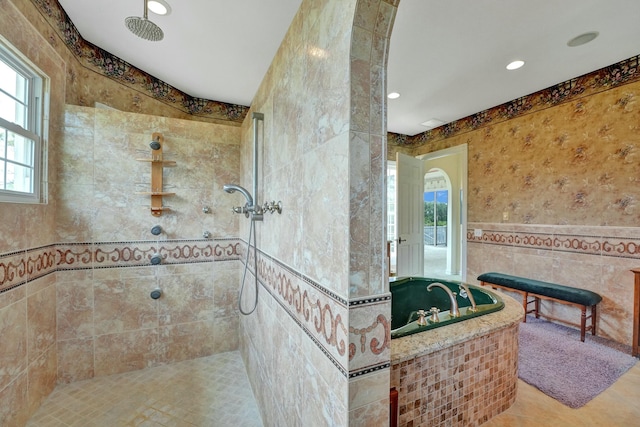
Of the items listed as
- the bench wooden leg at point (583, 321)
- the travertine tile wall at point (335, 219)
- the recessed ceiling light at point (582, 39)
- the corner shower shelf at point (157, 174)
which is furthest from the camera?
the bench wooden leg at point (583, 321)

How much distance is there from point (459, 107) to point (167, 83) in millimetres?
3315

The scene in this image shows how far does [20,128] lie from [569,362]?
13.4 ft

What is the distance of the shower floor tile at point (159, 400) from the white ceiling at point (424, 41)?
2540mm

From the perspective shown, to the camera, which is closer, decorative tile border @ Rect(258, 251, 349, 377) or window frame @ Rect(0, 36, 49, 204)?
decorative tile border @ Rect(258, 251, 349, 377)

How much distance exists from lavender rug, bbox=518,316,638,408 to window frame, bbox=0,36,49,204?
3.46m

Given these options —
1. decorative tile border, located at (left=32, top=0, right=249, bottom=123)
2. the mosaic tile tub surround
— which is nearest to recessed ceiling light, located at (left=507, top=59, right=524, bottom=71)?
the mosaic tile tub surround

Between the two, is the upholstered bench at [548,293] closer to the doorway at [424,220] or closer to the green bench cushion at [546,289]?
the green bench cushion at [546,289]

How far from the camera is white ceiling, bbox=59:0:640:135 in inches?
66.1

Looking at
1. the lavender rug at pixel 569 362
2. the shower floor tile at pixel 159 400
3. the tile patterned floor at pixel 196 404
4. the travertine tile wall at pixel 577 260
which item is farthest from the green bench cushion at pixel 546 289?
the shower floor tile at pixel 159 400

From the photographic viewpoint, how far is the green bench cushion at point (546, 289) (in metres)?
2.43

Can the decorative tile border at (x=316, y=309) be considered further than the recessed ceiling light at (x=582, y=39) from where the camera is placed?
No

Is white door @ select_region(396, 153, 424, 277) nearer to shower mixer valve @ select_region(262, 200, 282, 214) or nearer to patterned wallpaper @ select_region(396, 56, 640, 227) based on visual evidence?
patterned wallpaper @ select_region(396, 56, 640, 227)

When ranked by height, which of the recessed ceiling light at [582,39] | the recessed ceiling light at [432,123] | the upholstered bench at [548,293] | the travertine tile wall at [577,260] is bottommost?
the upholstered bench at [548,293]

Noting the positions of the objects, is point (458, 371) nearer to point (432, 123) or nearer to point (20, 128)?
point (20, 128)
